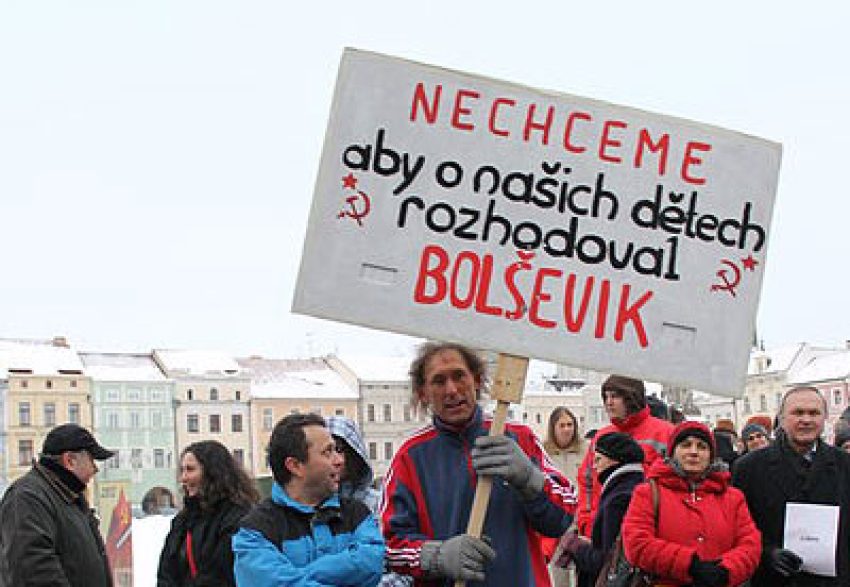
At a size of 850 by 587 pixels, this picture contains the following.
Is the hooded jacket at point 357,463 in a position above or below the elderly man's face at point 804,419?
below

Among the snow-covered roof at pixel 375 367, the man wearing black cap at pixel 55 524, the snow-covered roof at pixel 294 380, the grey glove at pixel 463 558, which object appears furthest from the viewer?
the snow-covered roof at pixel 375 367

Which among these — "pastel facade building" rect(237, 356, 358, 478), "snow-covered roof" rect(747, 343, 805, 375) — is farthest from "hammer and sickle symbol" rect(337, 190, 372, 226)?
"snow-covered roof" rect(747, 343, 805, 375)

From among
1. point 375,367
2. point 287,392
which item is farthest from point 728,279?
point 375,367

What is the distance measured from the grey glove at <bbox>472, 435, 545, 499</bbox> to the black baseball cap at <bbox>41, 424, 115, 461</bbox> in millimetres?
2841

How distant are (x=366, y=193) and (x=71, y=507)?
2.93m

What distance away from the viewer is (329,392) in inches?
3231

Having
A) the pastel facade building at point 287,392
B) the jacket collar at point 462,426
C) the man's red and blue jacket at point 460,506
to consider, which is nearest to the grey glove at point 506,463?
the man's red and blue jacket at point 460,506

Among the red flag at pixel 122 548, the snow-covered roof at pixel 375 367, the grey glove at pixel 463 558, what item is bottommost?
the red flag at pixel 122 548

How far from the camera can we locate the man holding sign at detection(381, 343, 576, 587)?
415 cm

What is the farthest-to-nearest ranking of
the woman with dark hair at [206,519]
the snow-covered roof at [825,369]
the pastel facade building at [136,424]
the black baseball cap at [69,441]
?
the snow-covered roof at [825,369] → the pastel facade building at [136,424] → the black baseball cap at [69,441] → the woman with dark hair at [206,519]

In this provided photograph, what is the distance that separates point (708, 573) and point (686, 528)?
0.25 m

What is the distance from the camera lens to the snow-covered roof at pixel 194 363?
78375mm

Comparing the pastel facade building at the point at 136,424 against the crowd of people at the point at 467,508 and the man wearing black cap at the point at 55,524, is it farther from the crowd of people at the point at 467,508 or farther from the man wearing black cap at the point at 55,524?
the crowd of people at the point at 467,508

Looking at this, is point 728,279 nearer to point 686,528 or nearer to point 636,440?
point 686,528
